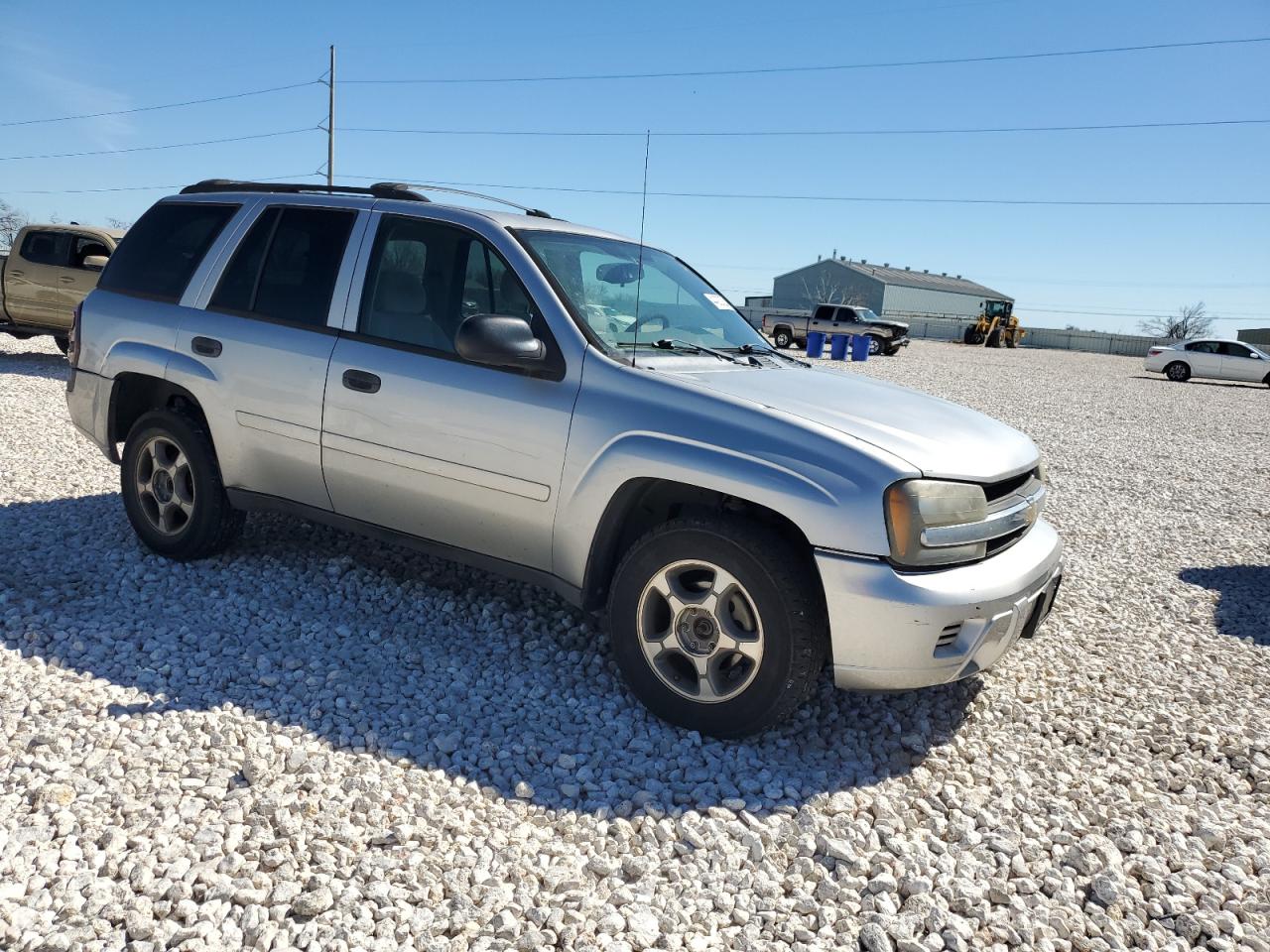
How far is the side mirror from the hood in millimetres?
596

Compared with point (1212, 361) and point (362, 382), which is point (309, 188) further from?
point (1212, 361)

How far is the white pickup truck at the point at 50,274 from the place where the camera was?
12695 millimetres

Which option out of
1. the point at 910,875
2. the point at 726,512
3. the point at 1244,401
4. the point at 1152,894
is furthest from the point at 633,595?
the point at 1244,401

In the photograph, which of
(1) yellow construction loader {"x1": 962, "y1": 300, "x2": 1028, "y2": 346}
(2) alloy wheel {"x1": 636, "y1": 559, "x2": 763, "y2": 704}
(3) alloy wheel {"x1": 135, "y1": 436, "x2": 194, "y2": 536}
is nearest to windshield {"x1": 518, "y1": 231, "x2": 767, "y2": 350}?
(2) alloy wheel {"x1": 636, "y1": 559, "x2": 763, "y2": 704}

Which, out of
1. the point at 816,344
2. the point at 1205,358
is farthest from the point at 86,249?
the point at 1205,358

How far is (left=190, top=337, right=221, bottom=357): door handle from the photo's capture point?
14.7ft

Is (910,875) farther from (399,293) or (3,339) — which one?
(3,339)

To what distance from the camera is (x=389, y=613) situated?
4.43 metres

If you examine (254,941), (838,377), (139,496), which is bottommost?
(254,941)

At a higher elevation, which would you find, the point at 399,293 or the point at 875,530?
the point at 399,293

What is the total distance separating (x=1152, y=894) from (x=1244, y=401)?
77.5ft

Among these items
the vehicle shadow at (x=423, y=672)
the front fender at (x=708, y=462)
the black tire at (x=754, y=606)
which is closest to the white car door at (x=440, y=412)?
the front fender at (x=708, y=462)

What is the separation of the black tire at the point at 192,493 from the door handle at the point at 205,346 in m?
0.36

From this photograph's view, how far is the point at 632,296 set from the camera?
13.3ft
